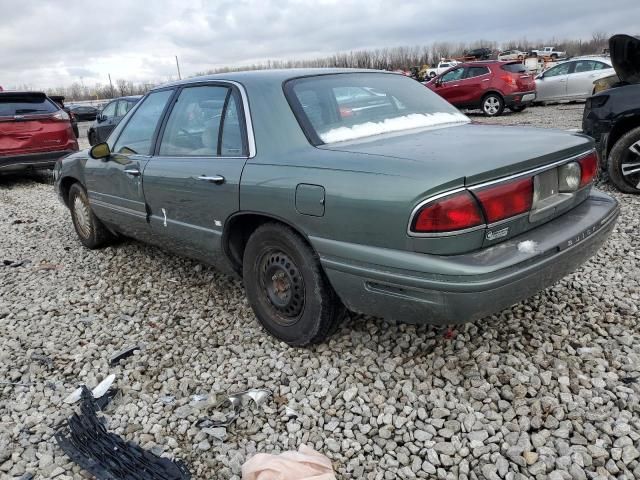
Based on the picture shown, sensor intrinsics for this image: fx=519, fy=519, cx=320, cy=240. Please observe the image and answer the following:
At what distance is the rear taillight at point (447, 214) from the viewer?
2.10m

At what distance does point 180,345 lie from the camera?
3229 mm

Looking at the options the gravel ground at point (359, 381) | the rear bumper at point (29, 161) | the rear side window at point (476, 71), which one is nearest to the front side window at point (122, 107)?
the rear bumper at point (29, 161)

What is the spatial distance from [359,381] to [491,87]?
46.6ft

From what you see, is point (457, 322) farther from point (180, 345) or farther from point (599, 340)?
point (180, 345)

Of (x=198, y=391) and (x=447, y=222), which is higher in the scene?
(x=447, y=222)

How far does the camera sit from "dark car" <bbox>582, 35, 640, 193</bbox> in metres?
5.36

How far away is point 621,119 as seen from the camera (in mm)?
5410

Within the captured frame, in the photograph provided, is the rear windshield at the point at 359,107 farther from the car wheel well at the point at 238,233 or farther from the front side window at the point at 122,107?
the front side window at the point at 122,107

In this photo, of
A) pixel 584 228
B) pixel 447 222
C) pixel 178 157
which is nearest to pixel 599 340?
pixel 584 228

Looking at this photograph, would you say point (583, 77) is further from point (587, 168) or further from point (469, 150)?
point (469, 150)

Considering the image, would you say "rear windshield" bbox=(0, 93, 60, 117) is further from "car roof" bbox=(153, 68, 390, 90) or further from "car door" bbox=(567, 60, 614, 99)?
"car door" bbox=(567, 60, 614, 99)

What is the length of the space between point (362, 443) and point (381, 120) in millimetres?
1741

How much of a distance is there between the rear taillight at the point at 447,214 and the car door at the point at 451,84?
14211 millimetres

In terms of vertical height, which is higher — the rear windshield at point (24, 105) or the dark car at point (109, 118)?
the rear windshield at point (24, 105)
